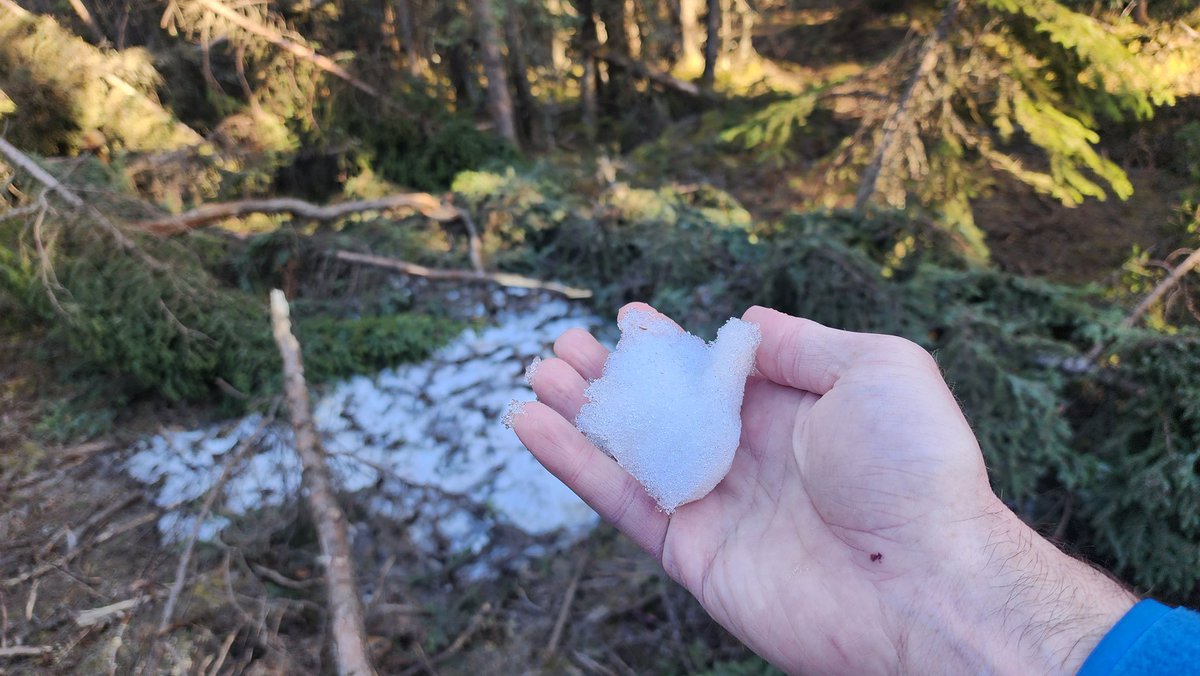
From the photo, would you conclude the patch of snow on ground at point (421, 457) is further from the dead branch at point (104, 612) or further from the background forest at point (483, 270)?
the dead branch at point (104, 612)

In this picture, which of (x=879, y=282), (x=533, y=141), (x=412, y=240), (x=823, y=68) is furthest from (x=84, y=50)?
(x=823, y=68)

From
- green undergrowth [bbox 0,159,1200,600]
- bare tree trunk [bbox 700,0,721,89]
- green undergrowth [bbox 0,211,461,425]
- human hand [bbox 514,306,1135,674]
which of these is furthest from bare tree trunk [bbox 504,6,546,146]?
human hand [bbox 514,306,1135,674]

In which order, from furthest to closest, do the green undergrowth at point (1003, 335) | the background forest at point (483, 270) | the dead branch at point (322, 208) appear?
the dead branch at point (322, 208) < the background forest at point (483, 270) < the green undergrowth at point (1003, 335)

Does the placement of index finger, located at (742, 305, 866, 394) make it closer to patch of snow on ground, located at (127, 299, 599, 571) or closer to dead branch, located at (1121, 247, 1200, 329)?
patch of snow on ground, located at (127, 299, 599, 571)

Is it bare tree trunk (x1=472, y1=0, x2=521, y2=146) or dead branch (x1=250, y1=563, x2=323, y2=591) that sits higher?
bare tree trunk (x1=472, y1=0, x2=521, y2=146)

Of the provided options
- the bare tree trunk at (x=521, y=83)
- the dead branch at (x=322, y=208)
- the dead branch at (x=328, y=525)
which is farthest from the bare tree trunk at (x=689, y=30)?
the dead branch at (x=328, y=525)

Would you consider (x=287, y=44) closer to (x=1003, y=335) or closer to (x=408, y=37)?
(x=408, y=37)
